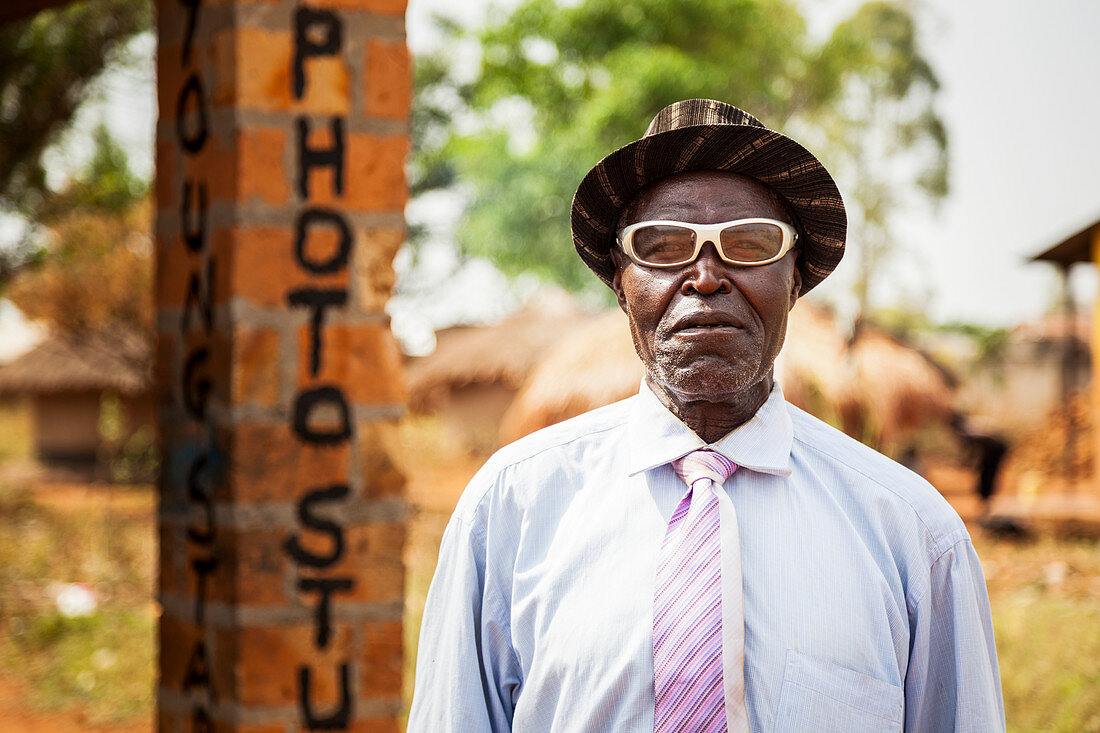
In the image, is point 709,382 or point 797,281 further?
point 797,281

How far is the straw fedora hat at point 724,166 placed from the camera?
1578 mm

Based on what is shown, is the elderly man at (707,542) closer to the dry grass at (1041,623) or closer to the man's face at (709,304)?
the man's face at (709,304)

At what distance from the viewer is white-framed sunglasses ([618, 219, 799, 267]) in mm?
1552

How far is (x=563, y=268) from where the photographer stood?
2073 centimetres

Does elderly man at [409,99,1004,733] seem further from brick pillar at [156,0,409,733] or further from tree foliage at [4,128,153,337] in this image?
tree foliage at [4,128,153,337]

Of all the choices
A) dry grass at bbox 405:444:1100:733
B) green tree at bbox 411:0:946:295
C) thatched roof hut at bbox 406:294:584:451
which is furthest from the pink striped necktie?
thatched roof hut at bbox 406:294:584:451

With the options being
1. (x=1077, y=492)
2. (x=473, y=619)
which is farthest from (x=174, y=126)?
(x=1077, y=492)

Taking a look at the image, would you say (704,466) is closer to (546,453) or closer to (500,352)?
(546,453)

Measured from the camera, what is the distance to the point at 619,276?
5.91ft

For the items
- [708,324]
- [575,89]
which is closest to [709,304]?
[708,324]

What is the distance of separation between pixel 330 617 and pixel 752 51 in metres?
18.8

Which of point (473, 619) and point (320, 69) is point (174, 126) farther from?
point (473, 619)

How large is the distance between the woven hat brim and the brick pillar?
659mm

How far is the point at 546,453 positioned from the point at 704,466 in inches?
10.7
